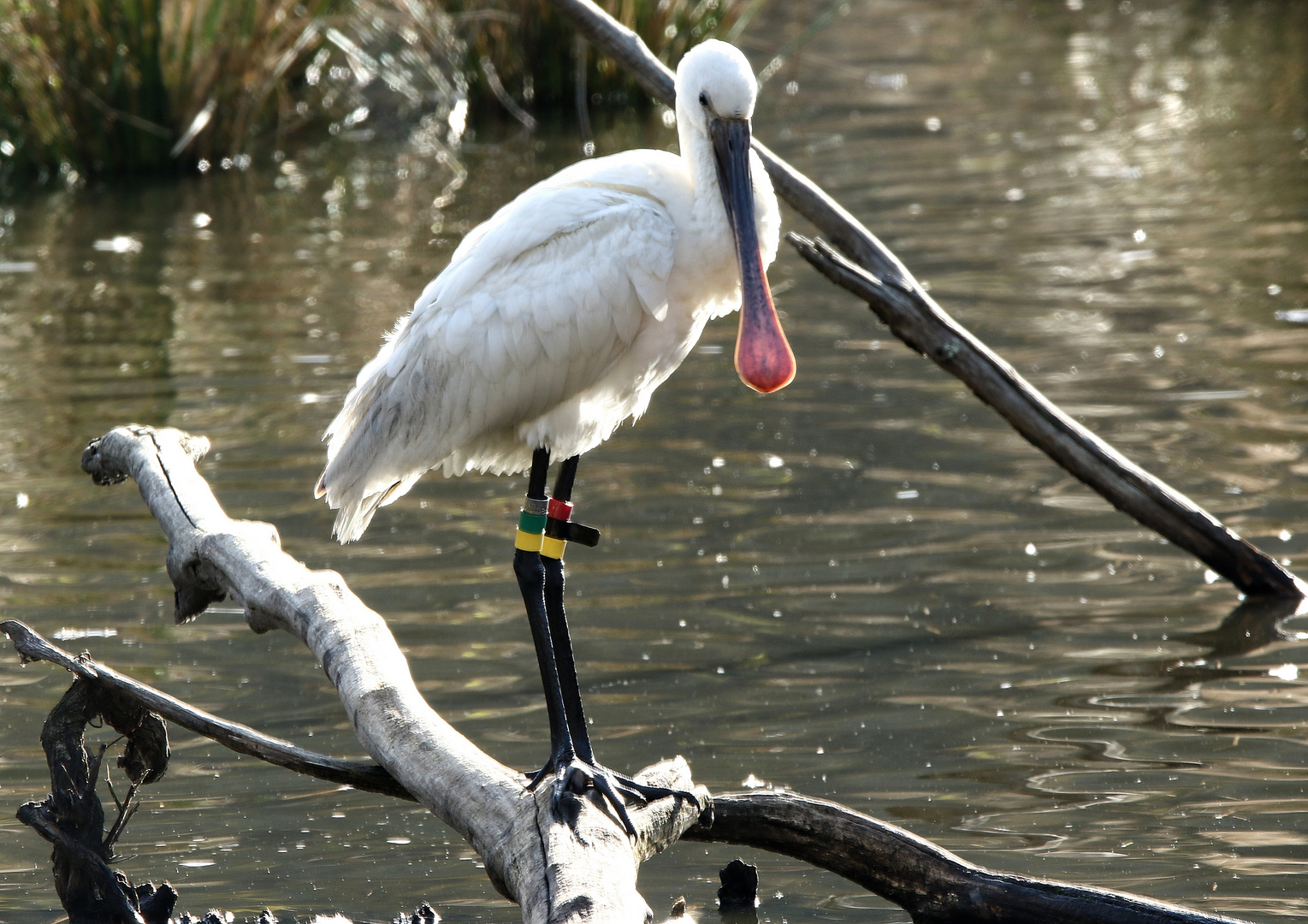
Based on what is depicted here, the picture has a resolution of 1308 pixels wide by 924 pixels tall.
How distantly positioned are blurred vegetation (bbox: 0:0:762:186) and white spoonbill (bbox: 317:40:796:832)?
10085 millimetres

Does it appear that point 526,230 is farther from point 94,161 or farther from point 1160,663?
point 94,161

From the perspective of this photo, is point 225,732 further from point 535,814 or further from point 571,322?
point 571,322

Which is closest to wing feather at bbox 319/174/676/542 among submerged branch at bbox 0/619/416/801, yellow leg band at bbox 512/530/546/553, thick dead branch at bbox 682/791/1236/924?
yellow leg band at bbox 512/530/546/553

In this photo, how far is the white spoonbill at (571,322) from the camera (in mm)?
4480

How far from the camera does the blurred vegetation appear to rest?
14.0 m

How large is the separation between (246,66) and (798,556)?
975 cm

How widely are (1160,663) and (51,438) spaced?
5513 millimetres

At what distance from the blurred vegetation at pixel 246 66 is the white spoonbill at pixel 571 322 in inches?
397

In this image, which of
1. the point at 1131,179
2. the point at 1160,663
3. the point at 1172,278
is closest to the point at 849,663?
the point at 1160,663

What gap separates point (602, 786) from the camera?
3.89 m

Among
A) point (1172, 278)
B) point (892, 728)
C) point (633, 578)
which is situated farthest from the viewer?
point (1172, 278)

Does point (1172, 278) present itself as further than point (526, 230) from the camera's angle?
Yes

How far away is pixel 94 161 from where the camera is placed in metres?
15.1

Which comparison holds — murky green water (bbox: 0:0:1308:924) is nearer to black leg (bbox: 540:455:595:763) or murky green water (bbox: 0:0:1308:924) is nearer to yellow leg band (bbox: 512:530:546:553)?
black leg (bbox: 540:455:595:763)
